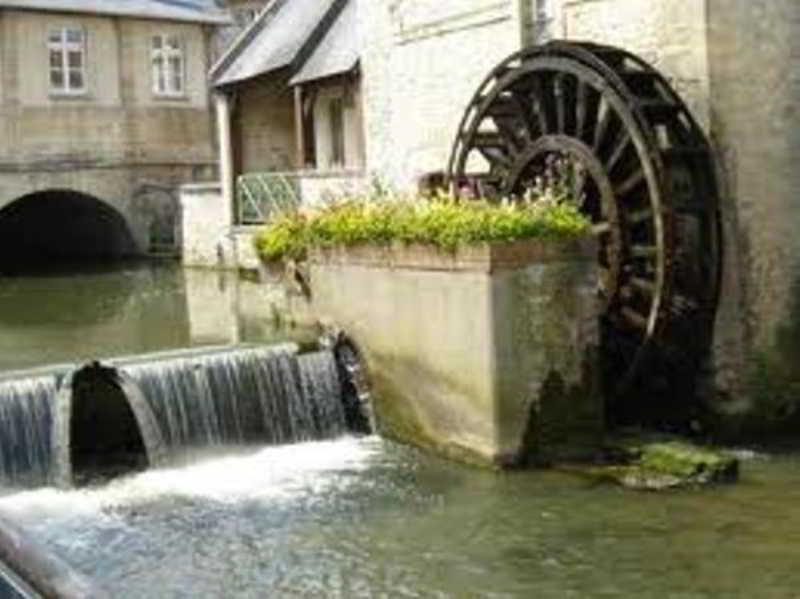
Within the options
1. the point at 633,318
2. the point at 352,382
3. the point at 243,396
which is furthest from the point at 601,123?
the point at 243,396

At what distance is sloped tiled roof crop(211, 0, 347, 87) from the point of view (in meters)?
26.7

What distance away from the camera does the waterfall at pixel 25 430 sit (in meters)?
11.5

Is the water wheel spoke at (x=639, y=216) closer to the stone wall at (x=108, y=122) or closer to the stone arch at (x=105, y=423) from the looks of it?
the stone arch at (x=105, y=423)

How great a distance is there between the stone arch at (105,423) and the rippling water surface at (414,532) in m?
0.40

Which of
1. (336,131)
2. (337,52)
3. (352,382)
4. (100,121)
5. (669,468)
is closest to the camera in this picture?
(669,468)

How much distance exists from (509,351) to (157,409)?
299cm

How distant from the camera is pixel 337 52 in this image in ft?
83.3

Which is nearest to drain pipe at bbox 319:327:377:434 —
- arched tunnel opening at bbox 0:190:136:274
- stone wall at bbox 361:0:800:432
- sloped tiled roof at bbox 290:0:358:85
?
stone wall at bbox 361:0:800:432

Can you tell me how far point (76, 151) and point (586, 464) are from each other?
79.7 feet

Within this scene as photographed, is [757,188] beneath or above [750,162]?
beneath

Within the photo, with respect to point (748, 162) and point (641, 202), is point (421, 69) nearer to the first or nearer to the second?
point (641, 202)

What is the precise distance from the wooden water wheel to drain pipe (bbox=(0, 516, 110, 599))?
9330 millimetres

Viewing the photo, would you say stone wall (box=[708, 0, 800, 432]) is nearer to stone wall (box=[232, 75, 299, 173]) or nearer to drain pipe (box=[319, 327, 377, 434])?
drain pipe (box=[319, 327, 377, 434])

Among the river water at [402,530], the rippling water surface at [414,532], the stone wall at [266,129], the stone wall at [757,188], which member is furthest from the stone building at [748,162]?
the stone wall at [266,129]
